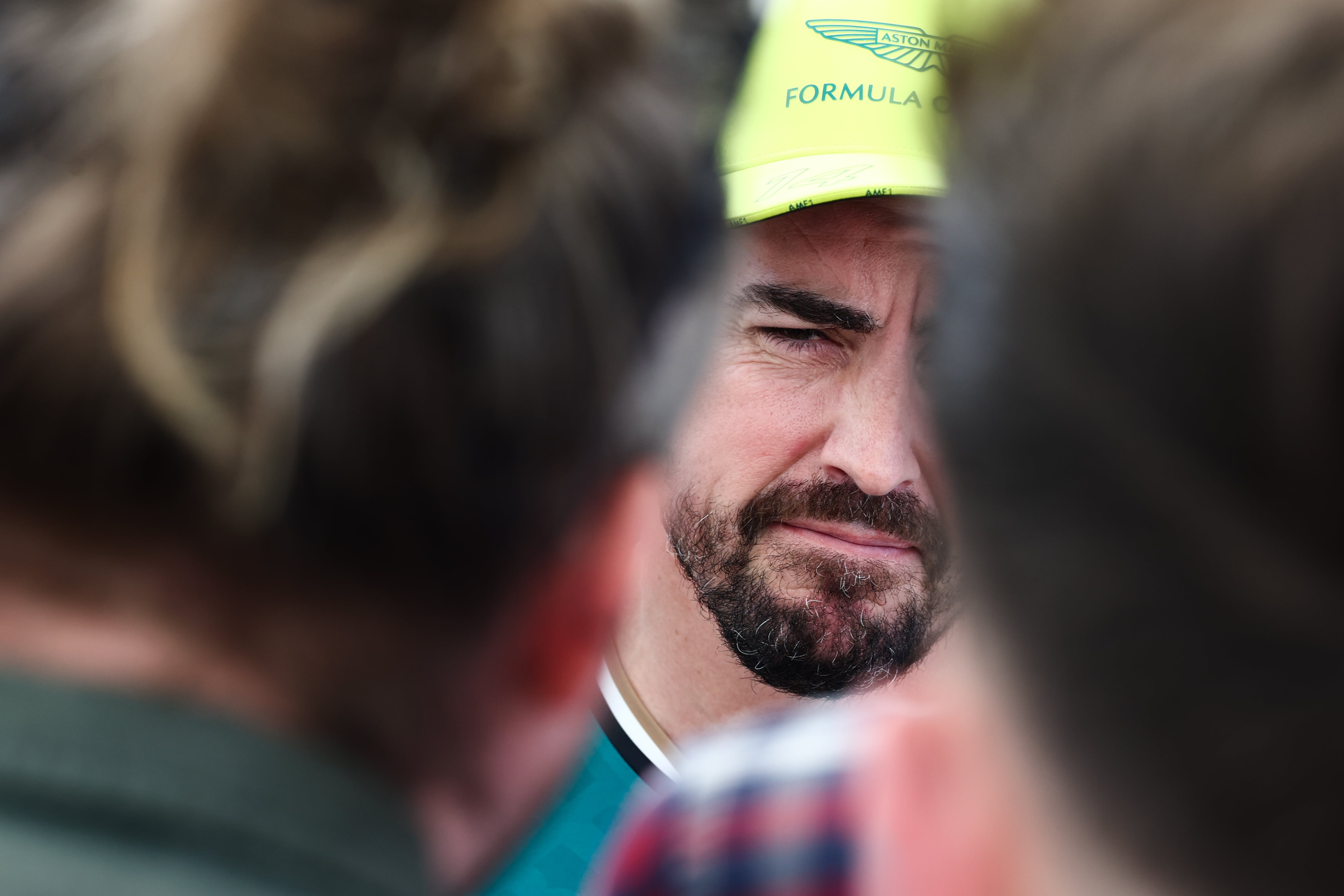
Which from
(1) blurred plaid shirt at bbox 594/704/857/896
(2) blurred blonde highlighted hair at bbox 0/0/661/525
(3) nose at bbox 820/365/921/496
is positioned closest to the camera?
(2) blurred blonde highlighted hair at bbox 0/0/661/525

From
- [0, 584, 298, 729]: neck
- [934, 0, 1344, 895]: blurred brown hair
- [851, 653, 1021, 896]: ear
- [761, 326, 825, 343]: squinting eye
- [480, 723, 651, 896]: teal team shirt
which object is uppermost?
[934, 0, 1344, 895]: blurred brown hair

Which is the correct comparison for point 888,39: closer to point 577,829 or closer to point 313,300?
point 577,829

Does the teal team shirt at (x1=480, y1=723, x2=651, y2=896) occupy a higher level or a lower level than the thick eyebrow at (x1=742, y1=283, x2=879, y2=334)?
lower

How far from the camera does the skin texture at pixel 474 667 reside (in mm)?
524

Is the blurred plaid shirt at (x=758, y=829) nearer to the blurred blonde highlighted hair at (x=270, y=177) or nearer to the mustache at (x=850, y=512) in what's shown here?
the blurred blonde highlighted hair at (x=270, y=177)

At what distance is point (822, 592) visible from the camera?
1937mm

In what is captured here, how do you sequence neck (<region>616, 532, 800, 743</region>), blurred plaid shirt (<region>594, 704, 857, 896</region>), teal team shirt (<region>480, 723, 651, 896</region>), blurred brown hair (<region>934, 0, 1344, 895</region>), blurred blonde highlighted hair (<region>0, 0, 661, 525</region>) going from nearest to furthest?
blurred brown hair (<region>934, 0, 1344, 895</region>)
blurred blonde highlighted hair (<region>0, 0, 661, 525</region>)
blurred plaid shirt (<region>594, 704, 857, 896</region>)
teal team shirt (<region>480, 723, 651, 896</region>)
neck (<region>616, 532, 800, 743</region>)

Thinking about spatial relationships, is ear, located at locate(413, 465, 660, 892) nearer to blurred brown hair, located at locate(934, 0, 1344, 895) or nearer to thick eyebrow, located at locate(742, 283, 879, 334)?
blurred brown hair, located at locate(934, 0, 1344, 895)

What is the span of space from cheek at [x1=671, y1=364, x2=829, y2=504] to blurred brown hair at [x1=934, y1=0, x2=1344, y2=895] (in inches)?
55.1

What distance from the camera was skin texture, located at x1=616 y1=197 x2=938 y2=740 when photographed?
1.86m

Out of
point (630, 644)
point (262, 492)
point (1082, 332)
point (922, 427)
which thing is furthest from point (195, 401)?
point (630, 644)

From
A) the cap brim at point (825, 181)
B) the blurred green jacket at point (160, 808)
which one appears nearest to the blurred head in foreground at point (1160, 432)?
the blurred green jacket at point (160, 808)

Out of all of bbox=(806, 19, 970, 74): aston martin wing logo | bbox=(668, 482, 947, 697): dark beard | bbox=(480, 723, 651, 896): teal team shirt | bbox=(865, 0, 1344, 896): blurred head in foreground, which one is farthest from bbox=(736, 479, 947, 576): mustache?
bbox=(865, 0, 1344, 896): blurred head in foreground

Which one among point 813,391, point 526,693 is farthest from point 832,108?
point 526,693
